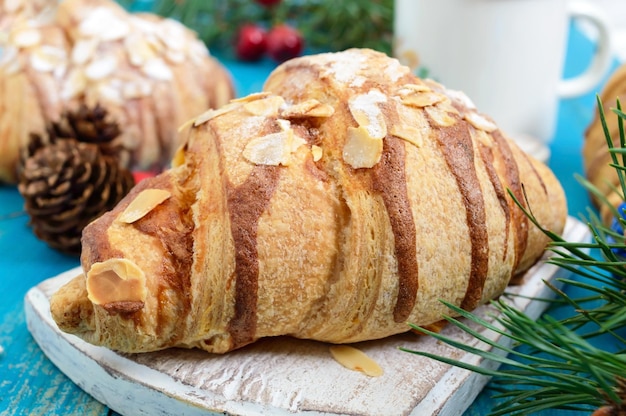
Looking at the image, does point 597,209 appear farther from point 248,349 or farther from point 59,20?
point 59,20

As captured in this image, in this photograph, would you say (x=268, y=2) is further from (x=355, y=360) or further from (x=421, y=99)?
(x=355, y=360)

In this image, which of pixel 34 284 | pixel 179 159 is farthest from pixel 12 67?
pixel 179 159

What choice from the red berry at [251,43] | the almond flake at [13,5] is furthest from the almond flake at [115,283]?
the red berry at [251,43]

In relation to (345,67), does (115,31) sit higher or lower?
lower

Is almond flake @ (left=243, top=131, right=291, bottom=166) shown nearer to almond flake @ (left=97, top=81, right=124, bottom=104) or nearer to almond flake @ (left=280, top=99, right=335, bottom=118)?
almond flake @ (left=280, top=99, right=335, bottom=118)

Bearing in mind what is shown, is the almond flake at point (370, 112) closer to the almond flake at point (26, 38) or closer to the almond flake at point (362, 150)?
the almond flake at point (362, 150)

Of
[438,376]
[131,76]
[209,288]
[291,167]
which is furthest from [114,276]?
[131,76]

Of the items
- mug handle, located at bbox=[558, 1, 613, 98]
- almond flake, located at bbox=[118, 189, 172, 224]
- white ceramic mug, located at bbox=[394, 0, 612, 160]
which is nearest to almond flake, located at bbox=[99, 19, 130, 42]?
white ceramic mug, located at bbox=[394, 0, 612, 160]

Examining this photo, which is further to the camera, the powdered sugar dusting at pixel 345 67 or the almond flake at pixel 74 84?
the almond flake at pixel 74 84
